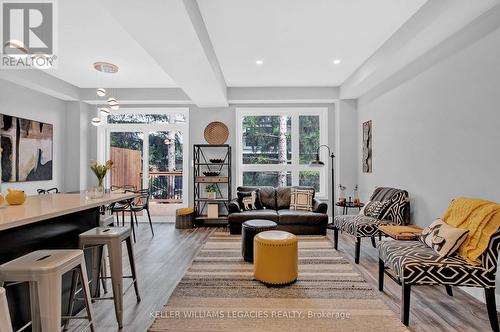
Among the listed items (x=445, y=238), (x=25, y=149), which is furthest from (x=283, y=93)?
(x=25, y=149)

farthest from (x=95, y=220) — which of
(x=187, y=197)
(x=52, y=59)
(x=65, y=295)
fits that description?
(x=187, y=197)

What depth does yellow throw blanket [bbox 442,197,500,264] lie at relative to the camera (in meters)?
2.08

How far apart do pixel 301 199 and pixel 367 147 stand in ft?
5.21

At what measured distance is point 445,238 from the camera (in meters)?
2.27

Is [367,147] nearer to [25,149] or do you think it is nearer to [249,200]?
[249,200]

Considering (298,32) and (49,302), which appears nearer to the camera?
(49,302)

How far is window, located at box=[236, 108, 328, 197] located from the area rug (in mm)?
2843

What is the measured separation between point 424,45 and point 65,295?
4.30 m

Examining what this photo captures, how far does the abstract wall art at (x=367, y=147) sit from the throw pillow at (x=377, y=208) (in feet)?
4.24

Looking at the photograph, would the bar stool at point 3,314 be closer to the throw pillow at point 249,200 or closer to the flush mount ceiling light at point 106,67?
the flush mount ceiling light at point 106,67

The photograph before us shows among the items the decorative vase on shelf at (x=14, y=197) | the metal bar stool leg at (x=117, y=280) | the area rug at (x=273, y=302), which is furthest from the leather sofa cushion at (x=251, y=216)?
the decorative vase on shelf at (x=14, y=197)

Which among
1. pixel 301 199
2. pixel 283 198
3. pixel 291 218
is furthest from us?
pixel 283 198

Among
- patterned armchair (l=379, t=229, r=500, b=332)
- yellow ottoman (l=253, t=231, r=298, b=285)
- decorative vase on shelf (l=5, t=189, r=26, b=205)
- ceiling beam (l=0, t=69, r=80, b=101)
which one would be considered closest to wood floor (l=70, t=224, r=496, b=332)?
patterned armchair (l=379, t=229, r=500, b=332)

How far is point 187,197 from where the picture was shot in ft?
19.9
